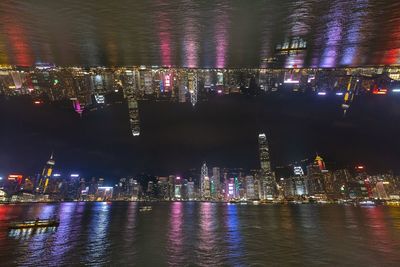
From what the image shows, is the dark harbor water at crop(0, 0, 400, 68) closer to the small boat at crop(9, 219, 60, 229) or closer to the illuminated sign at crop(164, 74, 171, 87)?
the illuminated sign at crop(164, 74, 171, 87)

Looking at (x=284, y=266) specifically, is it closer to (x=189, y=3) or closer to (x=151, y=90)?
(x=151, y=90)

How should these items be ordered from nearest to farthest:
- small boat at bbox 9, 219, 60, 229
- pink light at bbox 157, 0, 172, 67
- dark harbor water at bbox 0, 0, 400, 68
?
dark harbor water at bbox 0, 0, 400, 68, pink light at bbox 157, 0, 172, 67, small boat at bbox 9, 219, 60, 229

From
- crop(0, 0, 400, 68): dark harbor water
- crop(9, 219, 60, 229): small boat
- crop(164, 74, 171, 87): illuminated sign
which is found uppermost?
crop(164, 74, 171, 87): illuminated sign

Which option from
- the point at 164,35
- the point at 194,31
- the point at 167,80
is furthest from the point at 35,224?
the point at 194,31

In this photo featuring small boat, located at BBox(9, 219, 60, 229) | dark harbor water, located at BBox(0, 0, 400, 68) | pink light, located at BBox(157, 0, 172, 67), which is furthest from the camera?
small boat, located at BBox(9, 219, 60, 229)

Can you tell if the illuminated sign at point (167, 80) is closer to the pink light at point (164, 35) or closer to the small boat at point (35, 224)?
the pink light at point (164, 35)

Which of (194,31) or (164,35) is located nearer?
(194,31)

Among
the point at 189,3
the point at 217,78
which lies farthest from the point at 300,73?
the point at 189,3

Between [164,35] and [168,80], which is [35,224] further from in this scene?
[164,35]

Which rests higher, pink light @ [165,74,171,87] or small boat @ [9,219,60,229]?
pink light @ [165,74,171,87]

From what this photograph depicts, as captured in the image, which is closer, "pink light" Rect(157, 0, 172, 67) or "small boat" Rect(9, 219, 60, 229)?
"pink light" Rect(157, 0, 172, 67)

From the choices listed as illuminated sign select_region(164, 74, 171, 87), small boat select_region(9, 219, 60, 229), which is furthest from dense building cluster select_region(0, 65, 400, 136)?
small boat select_region(9, 219, 60, 229)
